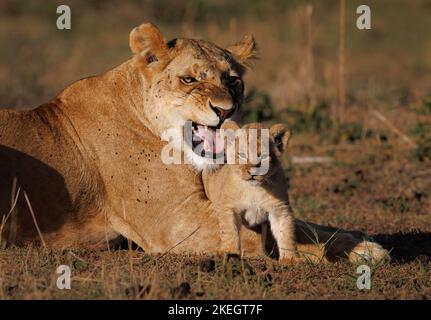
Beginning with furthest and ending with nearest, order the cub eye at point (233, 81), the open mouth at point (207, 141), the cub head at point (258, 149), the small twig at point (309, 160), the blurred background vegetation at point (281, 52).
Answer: the blurred background vegetation at point (281, 52) < the small twig at point (309, 160) < the cub eye at point (233, 81) < the open mouth at point (207, 141) < the cub head at point (258, 149)

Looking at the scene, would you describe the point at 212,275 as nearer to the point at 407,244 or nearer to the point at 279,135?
the point at 279,135

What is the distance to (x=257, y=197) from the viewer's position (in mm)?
5828

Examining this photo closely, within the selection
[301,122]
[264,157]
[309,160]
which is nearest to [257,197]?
[264,157]

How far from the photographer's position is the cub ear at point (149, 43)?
6332 mm

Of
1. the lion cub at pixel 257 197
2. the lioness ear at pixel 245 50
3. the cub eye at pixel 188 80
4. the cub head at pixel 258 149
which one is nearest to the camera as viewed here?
the cub head at pixel 258 149

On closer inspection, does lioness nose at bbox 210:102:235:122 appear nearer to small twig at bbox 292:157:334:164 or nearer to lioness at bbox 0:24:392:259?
lioness at bbox 0:24:392:259

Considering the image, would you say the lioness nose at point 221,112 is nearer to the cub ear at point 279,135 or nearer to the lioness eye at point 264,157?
the cub ear at point 279,135

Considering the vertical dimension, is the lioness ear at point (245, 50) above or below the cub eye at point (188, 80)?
above

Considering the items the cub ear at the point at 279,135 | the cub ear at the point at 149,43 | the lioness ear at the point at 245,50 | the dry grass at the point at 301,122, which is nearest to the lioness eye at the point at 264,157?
the cub ear at the point at 279,135

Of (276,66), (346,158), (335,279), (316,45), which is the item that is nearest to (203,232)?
(335,279)

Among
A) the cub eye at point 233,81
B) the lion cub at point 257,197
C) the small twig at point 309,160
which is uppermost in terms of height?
the cub eye at point 233,81

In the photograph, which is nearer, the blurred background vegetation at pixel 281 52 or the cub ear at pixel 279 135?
the cub ear at pixel 279 135

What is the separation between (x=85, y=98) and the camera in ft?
21.5
